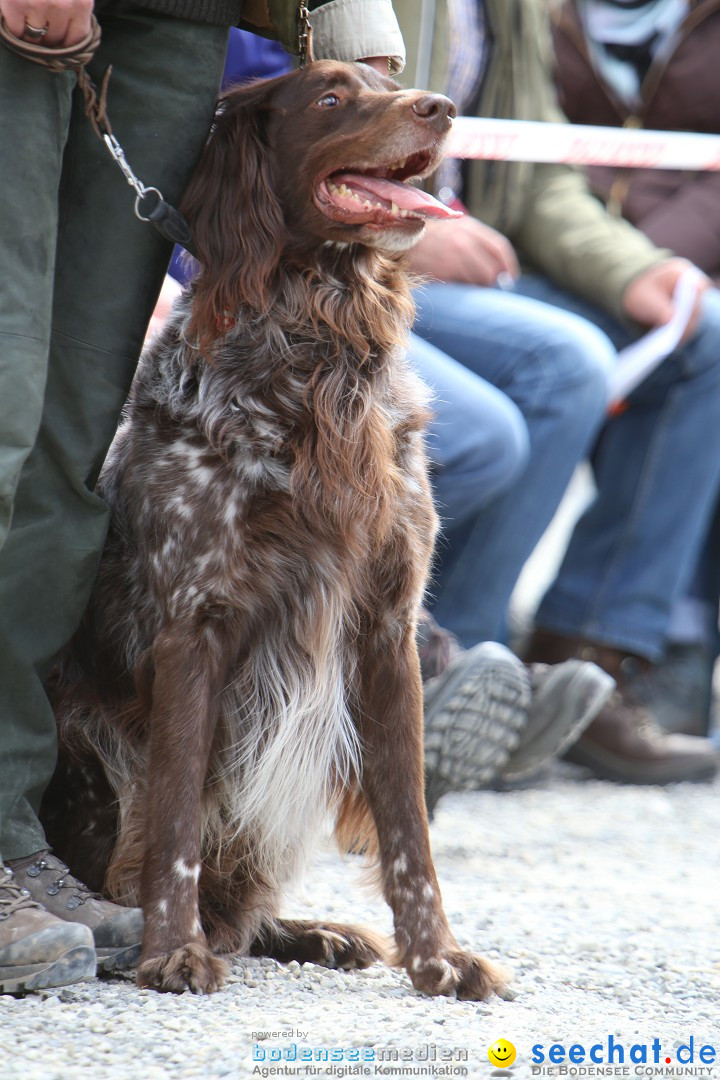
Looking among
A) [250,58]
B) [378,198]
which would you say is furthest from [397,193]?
[250,58]

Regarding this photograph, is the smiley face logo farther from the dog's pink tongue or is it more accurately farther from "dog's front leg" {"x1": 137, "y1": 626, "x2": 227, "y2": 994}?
the dog's pink tongue

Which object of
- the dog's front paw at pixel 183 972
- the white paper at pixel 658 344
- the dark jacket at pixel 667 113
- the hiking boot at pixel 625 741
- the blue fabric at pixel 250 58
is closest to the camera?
the dog's front paw at pixel 183 972

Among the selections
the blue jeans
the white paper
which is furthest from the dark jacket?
the white paper

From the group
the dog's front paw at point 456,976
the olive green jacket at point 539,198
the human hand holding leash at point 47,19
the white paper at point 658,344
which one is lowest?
the dog's front paw at point 456,976

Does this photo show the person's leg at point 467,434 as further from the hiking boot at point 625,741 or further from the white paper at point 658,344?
the hiking boot at point 625,741

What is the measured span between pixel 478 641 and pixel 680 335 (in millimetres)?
1301

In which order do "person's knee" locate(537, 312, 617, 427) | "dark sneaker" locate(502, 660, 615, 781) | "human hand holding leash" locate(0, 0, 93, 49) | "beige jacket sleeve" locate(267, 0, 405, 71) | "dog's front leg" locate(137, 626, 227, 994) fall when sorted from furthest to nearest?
"person's knee" locate(537, 312, 617, 427) < "dark sneaker" locate(502, 660, 615, 781) < "beige jacket sleeve" locate(267, 0, 405, 71) < "dog's front leg" locate(137, 626, 227, 994) < "human hand holding leash" locate(0, 0, 93, 49)

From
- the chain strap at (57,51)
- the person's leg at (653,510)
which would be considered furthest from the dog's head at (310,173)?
the person's leg at (653,510)

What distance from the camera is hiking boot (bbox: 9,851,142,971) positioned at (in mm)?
2420

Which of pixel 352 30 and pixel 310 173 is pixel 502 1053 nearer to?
pixel 310 173

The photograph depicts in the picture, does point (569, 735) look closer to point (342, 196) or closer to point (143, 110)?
point (342, 196)

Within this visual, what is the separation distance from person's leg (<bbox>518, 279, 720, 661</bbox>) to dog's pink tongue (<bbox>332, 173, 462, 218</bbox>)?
2.39m

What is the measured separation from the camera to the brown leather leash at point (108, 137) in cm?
229

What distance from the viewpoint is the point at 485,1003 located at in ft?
8.00
